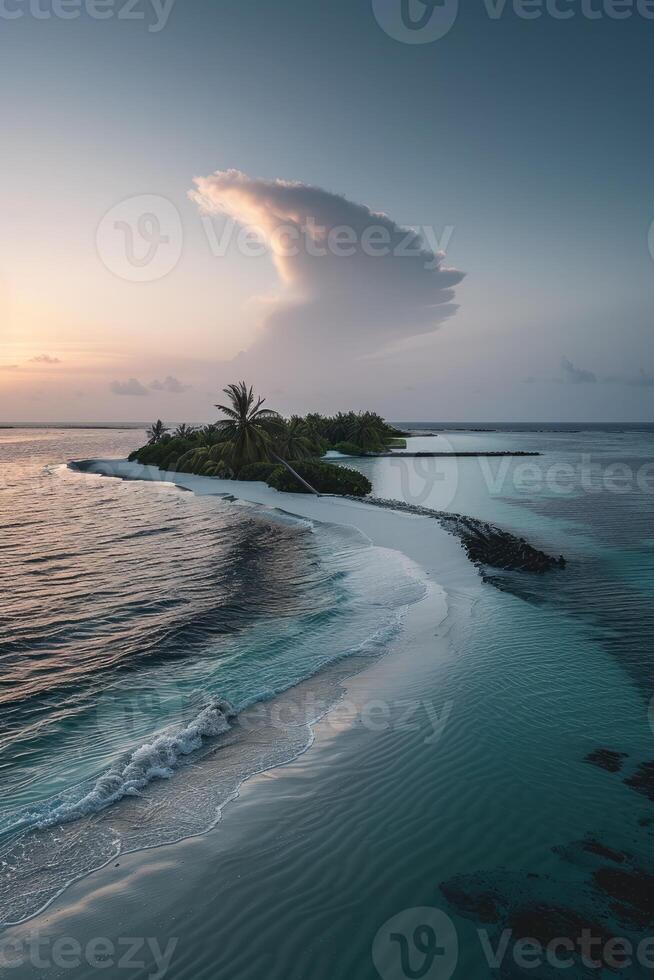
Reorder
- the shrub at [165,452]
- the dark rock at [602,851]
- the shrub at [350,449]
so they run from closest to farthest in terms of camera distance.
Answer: the dark rock at [602,851] < the shrub at [165,452] < the shrub at [350,449]

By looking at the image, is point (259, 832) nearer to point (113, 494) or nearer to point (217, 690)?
point (217, 690)

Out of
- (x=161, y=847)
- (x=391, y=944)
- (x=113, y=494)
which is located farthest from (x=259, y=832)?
(x=113, y=494)

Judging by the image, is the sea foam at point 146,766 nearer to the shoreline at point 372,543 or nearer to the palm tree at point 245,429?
the shoreline at point 372,543

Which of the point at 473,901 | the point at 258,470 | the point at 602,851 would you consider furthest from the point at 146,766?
the point at 258,470

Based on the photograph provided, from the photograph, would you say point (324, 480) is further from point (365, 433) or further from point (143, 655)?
point (365, 433)

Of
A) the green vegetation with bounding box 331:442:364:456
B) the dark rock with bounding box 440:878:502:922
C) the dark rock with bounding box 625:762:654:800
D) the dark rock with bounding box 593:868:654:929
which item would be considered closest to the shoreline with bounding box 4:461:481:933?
the dark rock with bounding box 440:878:502:922

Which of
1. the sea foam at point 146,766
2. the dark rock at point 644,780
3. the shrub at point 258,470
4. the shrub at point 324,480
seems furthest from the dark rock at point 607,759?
the shrub at point 258,470

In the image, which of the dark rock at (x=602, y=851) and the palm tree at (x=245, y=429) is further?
the palm tree at (x=245, y=429)
